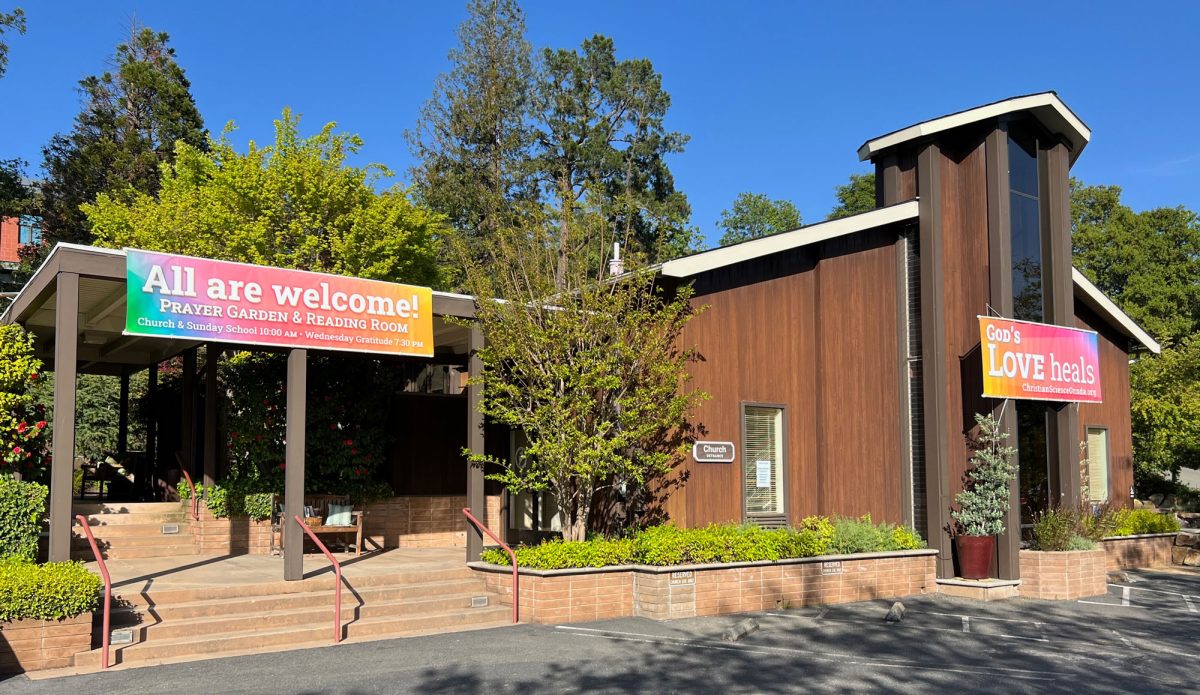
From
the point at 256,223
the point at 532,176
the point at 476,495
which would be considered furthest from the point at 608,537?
the point at 532,176

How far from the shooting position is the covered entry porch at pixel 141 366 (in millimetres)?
9734

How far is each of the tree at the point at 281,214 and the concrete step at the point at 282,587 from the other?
12.6 meters

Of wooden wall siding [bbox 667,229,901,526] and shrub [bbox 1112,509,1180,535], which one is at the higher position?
wooden wall siding [bbox 667,229,901,526]

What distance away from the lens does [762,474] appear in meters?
14.6

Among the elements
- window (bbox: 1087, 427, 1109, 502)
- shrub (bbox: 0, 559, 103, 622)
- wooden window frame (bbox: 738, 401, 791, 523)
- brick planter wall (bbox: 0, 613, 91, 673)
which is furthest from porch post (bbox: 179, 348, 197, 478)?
window (bbox: 1087, 427, 1109, 502)

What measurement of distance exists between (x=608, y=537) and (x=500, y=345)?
2.98 meters

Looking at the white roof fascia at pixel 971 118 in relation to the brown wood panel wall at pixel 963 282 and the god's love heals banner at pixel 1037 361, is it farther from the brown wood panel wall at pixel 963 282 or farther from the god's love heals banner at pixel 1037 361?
the god's love heals banner at pixel 1037 361

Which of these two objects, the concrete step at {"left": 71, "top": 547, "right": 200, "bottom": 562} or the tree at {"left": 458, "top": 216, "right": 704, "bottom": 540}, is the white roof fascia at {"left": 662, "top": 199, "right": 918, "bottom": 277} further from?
the concrete step at {"left": 71, "top": 547, "right": 200, "bottom": 562}

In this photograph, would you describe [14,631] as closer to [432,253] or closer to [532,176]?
[432,253]

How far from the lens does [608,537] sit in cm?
1332

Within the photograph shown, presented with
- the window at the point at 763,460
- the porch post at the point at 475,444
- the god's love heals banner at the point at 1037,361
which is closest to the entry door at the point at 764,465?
the window at the point at 763,460

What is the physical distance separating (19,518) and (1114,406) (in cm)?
1929

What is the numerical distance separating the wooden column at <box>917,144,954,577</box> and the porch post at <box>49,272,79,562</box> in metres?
11.5

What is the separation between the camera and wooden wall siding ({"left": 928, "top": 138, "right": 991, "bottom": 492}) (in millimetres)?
15414
